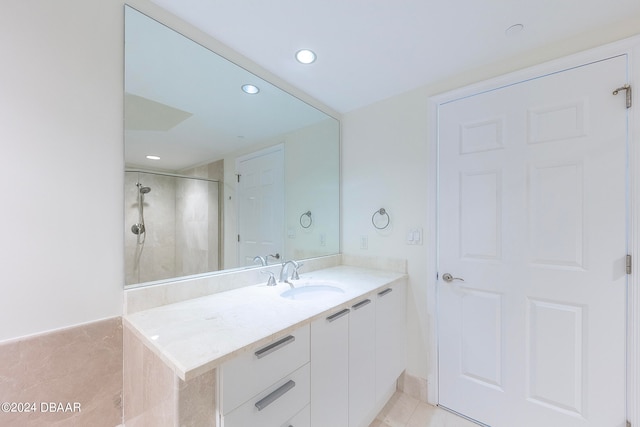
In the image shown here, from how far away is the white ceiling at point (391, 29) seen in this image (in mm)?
1215

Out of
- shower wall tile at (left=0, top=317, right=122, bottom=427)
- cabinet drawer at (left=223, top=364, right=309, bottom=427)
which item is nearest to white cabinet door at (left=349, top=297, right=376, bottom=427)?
cabinet drawer at (left=223, top=364, right=309, bottom=427)

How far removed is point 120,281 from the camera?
1125 mm

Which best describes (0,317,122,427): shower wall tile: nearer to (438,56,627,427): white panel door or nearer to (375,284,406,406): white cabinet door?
(375,284,406,406): white cabinet door

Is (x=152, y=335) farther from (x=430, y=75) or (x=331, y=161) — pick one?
(x=430, y=75)

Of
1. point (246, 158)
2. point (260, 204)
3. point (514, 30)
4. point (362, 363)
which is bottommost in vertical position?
point (362, 363)

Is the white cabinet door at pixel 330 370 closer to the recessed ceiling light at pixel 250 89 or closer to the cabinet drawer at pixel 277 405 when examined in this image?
the cabinet drawer at pixel 277 405

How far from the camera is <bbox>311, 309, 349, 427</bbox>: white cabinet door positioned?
1.14 m

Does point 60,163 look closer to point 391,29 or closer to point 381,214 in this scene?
point 391,29

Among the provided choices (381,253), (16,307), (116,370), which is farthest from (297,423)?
(381,253)

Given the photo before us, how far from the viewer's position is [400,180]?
2.01 meters

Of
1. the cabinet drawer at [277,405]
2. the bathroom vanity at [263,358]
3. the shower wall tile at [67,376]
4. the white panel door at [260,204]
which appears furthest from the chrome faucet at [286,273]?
the shower wall tile at [67,376]

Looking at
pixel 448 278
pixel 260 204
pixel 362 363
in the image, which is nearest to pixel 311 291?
pixel 362 363

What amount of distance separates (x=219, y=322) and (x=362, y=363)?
882 millimetres

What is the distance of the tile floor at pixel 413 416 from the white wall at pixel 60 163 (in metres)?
1.73
